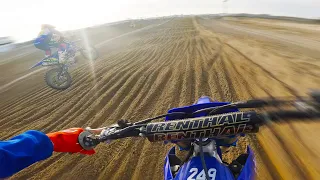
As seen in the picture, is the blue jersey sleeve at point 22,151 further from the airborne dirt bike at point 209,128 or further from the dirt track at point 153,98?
the dirt track at point 153,98

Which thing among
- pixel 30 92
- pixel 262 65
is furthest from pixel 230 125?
pixel 30 92

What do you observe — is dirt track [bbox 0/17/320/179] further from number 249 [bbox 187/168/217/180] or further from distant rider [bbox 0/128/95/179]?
distant rider [bbox 0/128/95/179]

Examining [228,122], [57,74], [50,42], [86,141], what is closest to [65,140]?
[86,141]

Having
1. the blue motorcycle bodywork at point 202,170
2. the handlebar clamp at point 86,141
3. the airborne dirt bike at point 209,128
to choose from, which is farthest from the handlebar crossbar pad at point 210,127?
the handlebar clamp at point 86,141

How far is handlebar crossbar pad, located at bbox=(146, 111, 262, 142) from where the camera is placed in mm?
1577

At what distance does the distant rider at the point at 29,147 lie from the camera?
5.41ft

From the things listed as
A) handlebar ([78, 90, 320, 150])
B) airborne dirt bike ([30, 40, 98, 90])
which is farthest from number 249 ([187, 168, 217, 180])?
airborne dirt bike ([30, 40, 98, 90])

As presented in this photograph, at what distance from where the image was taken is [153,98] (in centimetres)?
729

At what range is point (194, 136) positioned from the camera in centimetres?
167

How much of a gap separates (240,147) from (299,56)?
7.74 m

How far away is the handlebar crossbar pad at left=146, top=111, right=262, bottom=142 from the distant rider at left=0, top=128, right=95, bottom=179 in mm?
715

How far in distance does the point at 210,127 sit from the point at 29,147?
3.91 feet

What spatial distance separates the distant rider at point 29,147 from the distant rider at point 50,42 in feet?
26.6

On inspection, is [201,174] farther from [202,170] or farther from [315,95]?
[315,95]
